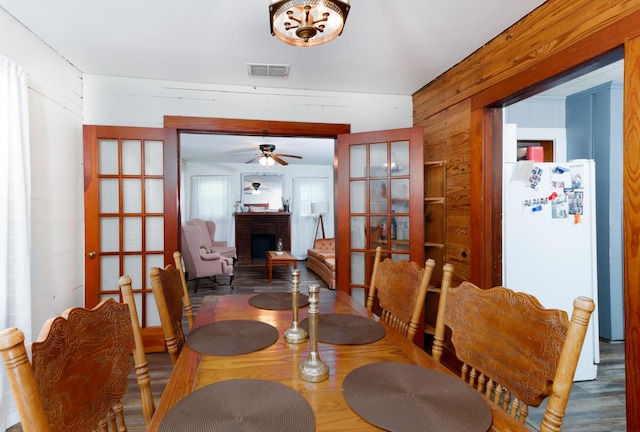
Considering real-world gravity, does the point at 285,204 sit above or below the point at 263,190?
below

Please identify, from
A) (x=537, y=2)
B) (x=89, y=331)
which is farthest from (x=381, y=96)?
(x=89, y=331)

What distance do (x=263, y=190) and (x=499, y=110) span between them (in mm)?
6514

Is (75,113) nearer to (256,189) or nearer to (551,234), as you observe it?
(551,234)

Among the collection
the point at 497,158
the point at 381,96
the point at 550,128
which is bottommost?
the point at 497,158

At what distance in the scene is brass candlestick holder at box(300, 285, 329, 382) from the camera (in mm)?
1018

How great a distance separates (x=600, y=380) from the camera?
99.3 inches

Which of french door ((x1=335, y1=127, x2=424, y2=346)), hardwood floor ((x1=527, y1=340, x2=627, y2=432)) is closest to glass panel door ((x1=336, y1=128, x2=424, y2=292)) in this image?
french door ((x1=335, y1=127, x2=424, y2=346))

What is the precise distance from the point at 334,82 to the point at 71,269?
8.82 ft

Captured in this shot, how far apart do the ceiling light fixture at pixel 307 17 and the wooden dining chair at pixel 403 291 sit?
107 cm

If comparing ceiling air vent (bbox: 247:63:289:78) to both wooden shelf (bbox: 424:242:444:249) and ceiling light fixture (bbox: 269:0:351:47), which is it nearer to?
ceiling light fixture (bbox: 269:0:351:47)

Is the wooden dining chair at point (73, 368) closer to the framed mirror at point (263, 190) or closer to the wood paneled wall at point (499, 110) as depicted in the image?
the wood paneled wall at point (499, 110)

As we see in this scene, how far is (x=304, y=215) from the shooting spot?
28.4ft

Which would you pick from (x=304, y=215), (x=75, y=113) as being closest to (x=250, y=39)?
(x=75, y=113)

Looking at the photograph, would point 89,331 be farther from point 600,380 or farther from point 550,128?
point 550,128
